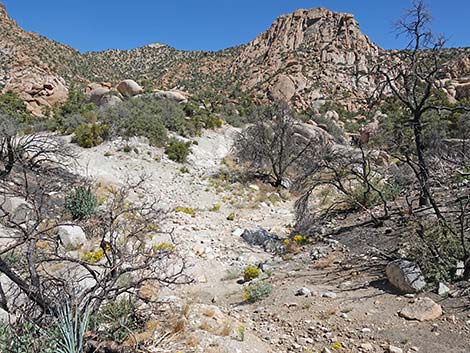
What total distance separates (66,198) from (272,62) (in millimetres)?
37192

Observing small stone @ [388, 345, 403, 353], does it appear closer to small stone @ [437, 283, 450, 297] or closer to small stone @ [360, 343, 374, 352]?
small stone @ [360, 343, 374, 352]

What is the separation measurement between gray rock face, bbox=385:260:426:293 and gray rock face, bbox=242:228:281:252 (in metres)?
2.83

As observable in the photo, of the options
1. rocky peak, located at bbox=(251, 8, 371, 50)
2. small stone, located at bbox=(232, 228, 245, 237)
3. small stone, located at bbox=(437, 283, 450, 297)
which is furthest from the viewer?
rocky peak, located at bbox=(251, 8, 371, 50)

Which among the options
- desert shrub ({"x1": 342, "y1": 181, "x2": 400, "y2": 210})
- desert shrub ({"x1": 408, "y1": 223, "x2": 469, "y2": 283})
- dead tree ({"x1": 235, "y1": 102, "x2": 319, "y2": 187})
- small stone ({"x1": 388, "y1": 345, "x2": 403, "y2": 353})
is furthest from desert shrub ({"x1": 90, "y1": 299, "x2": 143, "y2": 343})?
dead tree ({"x1": 235, "y1": 102, "x2": 319, "y2": 187})

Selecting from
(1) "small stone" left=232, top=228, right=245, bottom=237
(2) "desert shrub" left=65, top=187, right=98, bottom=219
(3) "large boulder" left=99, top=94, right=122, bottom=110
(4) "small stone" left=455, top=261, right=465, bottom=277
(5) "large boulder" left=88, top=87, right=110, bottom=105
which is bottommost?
(4) "small stone" left=455, top=261, right=465, bottom=277

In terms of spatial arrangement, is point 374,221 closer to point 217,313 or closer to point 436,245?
point 436,245

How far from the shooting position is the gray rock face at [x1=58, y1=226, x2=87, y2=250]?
6.88 metres

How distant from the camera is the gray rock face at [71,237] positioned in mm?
6879

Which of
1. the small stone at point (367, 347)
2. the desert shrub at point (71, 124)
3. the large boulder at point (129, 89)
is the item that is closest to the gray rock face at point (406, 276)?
the small stone at point (367, 347)

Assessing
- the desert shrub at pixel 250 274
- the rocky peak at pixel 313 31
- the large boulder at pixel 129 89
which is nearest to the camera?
the desert shrub at pixel 250 274

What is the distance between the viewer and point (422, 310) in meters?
4.32

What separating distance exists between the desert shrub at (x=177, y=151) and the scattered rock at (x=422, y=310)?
11567 millimetres

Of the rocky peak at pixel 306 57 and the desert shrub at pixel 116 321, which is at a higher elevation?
the rocky peak at pixel 306 57

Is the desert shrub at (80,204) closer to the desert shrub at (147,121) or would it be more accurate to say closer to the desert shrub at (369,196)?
the desert shrub at (369,196)
